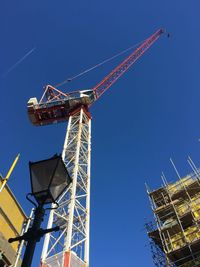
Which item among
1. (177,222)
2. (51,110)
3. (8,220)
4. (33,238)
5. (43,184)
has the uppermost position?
(51,110)

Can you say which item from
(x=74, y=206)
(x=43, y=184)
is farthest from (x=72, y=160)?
(x=43, y=184)

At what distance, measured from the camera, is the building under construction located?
71.7 feet

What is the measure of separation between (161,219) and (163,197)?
7.80ft

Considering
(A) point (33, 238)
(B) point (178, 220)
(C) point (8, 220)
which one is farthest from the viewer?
(B) point (178, 220)

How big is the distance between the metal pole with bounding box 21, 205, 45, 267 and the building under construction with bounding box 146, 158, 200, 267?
1839 cm

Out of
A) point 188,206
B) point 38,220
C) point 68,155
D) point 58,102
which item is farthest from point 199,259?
point 58,102

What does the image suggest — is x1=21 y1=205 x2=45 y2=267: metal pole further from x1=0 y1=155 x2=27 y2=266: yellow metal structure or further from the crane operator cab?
the crane operator cab

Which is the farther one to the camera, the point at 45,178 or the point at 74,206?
the point at 74,206

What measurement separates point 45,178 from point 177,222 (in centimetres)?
2114

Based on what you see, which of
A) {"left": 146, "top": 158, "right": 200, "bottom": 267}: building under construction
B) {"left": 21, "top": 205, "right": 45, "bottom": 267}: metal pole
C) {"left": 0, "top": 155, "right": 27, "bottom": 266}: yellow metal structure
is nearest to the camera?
{"left": 21, "top": 205, "right": 45, "bottom": 267}: metal pole

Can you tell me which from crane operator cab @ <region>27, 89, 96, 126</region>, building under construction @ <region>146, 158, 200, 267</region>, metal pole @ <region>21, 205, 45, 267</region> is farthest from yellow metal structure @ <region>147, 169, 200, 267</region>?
metal pole @ <region>21, 205, 45, 267</region>

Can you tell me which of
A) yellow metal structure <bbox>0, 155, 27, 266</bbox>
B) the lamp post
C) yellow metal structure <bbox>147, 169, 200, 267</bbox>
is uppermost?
yellow metal structure <bbox>147, 169, 200, 267</bbox>

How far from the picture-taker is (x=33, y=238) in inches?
173

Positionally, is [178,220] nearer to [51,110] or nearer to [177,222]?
[177,222]
